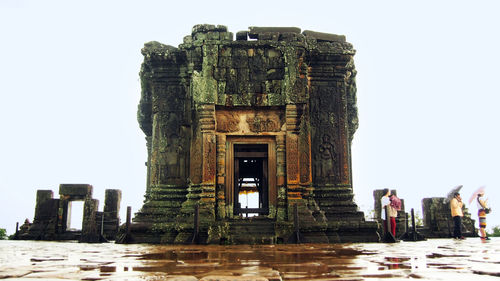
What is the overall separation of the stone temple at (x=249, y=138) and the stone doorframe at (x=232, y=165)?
0.09 feet

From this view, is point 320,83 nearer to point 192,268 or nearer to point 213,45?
point 213,45

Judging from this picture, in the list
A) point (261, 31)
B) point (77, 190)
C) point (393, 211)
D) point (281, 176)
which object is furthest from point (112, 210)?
point (393, 211)

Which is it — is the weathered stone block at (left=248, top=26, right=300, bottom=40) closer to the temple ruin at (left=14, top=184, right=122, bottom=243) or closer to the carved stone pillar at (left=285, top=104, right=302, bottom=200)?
the carved stone pillar at (left=285, top=104, right=302, bottom=200)

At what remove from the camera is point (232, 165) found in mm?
11461

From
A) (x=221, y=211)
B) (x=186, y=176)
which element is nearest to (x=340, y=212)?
(x=221, y=211)

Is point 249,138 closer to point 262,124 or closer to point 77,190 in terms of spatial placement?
point 262,124

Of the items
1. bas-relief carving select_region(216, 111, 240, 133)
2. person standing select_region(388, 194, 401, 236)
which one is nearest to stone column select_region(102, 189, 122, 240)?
bas-relief carving select_region(216, 111, 240, 133)

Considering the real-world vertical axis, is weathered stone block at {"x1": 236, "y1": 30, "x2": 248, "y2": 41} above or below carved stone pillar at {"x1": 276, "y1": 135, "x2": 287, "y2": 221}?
above

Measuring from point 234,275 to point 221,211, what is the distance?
759 centimetres

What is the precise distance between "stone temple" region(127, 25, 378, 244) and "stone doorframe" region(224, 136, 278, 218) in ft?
0.09

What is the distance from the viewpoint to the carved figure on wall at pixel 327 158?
12.3 meters

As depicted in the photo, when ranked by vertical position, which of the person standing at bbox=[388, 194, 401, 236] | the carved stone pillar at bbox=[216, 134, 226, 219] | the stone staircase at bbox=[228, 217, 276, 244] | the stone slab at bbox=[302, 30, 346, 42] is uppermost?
the stone slab at bbox=[302, 30, 346, 42]

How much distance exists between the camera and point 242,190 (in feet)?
69.5

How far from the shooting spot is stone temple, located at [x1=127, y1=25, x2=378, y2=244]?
1059 cm
